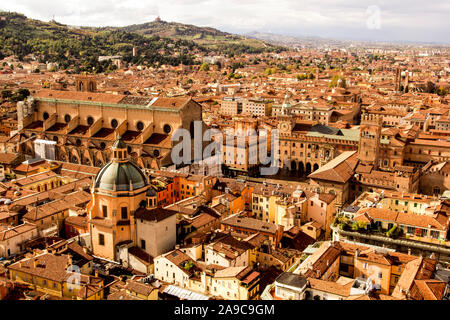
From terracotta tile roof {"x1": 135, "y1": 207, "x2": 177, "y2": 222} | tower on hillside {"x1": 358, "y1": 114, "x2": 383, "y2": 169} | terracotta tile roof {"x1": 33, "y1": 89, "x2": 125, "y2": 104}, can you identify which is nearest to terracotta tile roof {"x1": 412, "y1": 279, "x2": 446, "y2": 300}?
terracotta tile roof {"x1": 135, "y1": 207, "x2": 177, "y2": 222}

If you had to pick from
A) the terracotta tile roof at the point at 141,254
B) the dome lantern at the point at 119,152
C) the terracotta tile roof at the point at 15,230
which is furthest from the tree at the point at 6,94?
the terracotta tile roof at the point at 141,254

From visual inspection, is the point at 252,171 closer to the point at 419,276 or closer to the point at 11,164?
the point at 11,164

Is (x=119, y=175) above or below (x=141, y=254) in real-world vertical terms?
above

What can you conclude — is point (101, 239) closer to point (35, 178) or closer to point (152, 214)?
point (152, 214)

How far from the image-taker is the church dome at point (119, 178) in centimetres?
2258

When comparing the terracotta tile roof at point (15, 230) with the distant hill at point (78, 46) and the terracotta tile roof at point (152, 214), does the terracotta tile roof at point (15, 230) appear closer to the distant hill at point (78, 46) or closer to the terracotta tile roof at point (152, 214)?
the terracotta tile roof at point (152, 214)

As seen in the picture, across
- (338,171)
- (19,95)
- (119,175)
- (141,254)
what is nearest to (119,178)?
(119,175)

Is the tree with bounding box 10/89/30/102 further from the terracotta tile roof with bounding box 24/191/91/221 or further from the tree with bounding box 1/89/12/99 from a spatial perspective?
the terracotta tile roof with bounding box 24/191/91/221

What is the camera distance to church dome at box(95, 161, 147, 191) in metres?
22.6

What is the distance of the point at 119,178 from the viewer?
2266 cm
